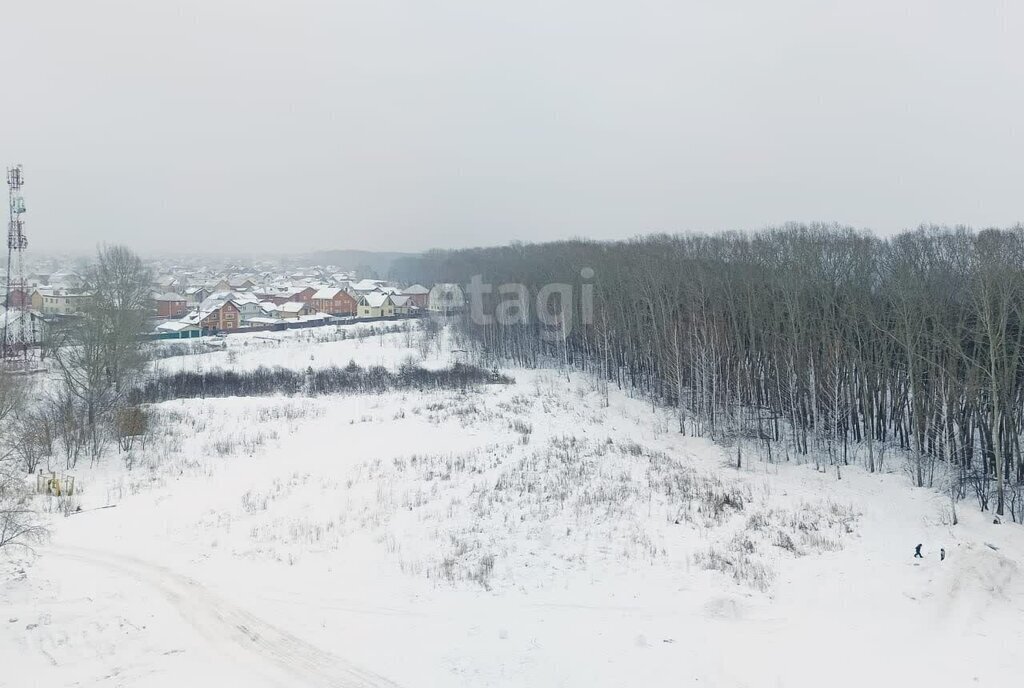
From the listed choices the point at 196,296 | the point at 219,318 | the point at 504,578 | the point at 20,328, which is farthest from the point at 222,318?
the point at 504,578

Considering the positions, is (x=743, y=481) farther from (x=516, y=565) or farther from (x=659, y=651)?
(x=659, y=651)

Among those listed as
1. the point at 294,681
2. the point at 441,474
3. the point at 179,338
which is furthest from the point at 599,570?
the point at 179,338

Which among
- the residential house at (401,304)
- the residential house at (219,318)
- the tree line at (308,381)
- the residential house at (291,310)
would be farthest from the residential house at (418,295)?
the tree line at (308,381)

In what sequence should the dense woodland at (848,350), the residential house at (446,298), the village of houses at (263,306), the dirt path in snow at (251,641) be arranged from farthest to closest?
the residential house at (446,298)
the village of houses at (263,306)
the dense woodland at (848,350)
the dirt path in snow at (251,641)

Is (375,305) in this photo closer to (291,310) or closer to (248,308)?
(291,310)

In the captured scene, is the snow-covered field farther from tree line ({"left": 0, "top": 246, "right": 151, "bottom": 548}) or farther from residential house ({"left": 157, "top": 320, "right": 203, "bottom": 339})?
residential house ({"left": 157, "top": 320, "right": 203, "bottom": 339})

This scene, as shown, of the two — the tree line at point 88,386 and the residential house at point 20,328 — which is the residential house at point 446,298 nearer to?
the residential house at point 20,328

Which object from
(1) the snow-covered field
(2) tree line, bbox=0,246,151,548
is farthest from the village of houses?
(1) the snow-covered field
